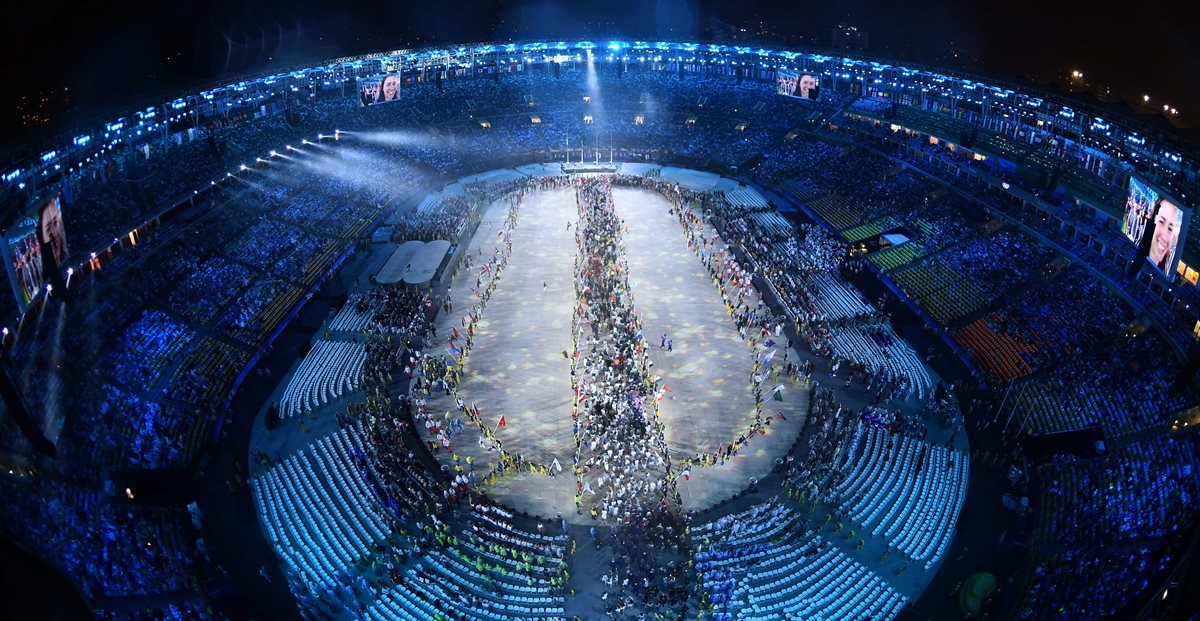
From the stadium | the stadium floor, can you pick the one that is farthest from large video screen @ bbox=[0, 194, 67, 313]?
the stadium floor

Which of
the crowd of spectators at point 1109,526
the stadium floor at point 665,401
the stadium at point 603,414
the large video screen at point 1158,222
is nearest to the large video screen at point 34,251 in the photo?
the stadium at point 603,414

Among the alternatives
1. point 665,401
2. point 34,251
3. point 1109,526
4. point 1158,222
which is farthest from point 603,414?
point 1158,222

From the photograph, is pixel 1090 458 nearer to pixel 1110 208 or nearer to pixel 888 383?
pixel 888 383

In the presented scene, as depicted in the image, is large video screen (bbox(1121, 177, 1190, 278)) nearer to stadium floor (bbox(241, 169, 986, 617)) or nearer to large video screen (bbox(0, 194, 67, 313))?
stadium floor (bbox(241, 169, 986, 617))

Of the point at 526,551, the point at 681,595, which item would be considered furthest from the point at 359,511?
the point at 681,595

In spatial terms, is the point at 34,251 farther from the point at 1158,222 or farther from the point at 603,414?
the point at 1158,222
